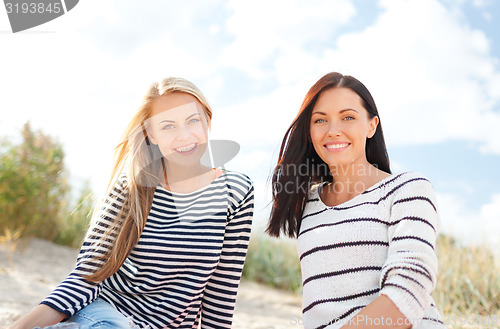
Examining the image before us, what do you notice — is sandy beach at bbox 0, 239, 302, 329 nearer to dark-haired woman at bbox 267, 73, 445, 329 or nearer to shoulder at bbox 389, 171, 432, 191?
dark-haired woman at bbox 267, 73, 445, 329

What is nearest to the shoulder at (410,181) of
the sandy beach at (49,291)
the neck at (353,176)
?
the neck at (353,176)

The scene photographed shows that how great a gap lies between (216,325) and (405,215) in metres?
1.09

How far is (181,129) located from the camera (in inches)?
92.4

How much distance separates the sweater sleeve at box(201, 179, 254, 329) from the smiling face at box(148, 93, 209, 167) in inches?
11.5

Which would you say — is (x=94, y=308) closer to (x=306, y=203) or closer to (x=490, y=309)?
(x=306, y=203)

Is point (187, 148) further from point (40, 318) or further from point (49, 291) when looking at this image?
point (49, 291)

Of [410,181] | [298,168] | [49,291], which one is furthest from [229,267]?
[49,291]

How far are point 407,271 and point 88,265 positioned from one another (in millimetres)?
1453

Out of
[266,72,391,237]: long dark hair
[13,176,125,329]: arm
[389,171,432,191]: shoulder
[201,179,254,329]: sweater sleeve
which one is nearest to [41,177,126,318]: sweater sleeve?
[13,176,125,329]: arm

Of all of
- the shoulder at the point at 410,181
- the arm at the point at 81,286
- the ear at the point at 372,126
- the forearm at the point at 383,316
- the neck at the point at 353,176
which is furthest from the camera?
the ear at the point at 372,126

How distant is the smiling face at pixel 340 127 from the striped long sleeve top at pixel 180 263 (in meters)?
0.46

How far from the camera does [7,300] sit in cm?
372

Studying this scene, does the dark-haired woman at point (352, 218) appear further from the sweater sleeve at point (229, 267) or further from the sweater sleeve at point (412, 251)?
the sweater sleeve at point (229, 267)

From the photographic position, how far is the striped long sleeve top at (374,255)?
177 centimetres
